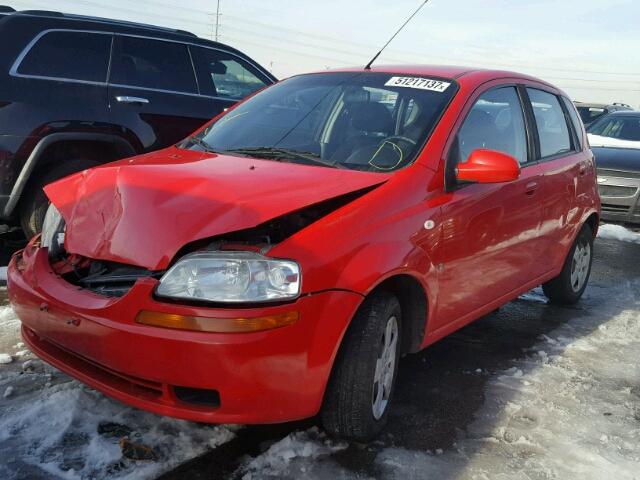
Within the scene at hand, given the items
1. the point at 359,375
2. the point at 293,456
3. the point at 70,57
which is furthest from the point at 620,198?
the point at 293,456

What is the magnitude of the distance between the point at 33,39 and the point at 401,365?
367 centimetres

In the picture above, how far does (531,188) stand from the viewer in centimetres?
399

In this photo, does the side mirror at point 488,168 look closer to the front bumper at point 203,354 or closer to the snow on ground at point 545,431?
the front bumper at point 203,354

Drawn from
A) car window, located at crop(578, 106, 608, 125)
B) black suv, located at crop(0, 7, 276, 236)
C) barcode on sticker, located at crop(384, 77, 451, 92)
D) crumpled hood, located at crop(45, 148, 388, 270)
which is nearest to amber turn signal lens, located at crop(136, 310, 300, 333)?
crumpled hood, located at crop(45, 148, 388, 270)

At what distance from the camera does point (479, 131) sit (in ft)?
12.0

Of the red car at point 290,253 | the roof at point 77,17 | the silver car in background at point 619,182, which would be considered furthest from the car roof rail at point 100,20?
the silver car in background at point 619,182

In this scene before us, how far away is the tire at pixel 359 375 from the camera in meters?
2.68

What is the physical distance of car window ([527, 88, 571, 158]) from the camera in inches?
173

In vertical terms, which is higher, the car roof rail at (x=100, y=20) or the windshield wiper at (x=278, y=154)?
the car roof rail at (x=100, y=20)

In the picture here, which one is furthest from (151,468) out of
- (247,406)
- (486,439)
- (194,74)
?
(194,74)

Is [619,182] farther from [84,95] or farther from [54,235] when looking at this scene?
[54,235]

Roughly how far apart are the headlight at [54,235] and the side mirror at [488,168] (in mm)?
1914

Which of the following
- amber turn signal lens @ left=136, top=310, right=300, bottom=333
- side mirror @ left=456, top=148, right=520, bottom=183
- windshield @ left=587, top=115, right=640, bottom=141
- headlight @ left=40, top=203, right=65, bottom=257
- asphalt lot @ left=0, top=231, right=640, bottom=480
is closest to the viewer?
amber turn signal lens @ left=136, top=310, right=300, bottom=333

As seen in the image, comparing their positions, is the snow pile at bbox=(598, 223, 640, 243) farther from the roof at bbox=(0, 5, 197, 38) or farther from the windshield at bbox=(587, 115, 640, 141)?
the roof at bbox=(0, 5, 197, 38)
